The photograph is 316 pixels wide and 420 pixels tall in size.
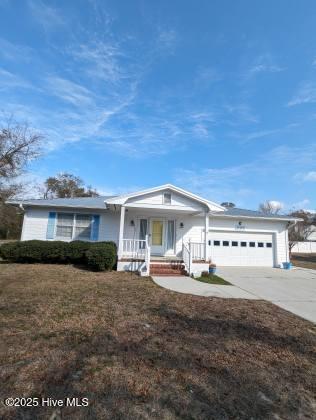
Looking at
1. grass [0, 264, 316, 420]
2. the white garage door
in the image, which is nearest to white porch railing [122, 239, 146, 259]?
the white garage door

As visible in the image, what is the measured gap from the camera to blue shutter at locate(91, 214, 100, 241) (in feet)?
43.4

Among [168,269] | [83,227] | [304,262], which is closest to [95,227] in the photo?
[83,227]

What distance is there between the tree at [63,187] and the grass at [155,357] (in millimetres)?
35926

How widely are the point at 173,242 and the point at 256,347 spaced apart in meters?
9.75

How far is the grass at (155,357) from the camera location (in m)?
2.55

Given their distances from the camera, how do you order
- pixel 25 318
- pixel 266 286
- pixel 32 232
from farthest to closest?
1. pixel 32 232
2. pixel 266 286
3. pixel 25 318

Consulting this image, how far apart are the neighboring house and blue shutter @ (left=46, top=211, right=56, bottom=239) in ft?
0.08

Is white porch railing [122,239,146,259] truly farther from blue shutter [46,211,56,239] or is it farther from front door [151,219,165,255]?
blue shutter [46,211,56,239]

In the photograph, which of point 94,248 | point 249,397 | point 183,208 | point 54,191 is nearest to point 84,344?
point 249,397

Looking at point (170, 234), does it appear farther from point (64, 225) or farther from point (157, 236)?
point (64, 225)

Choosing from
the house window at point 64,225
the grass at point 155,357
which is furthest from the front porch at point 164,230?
the grass at point 155,357

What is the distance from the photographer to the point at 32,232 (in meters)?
13.1

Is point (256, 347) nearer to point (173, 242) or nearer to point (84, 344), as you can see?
point (84, 344)

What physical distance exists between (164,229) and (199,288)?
5774mm
